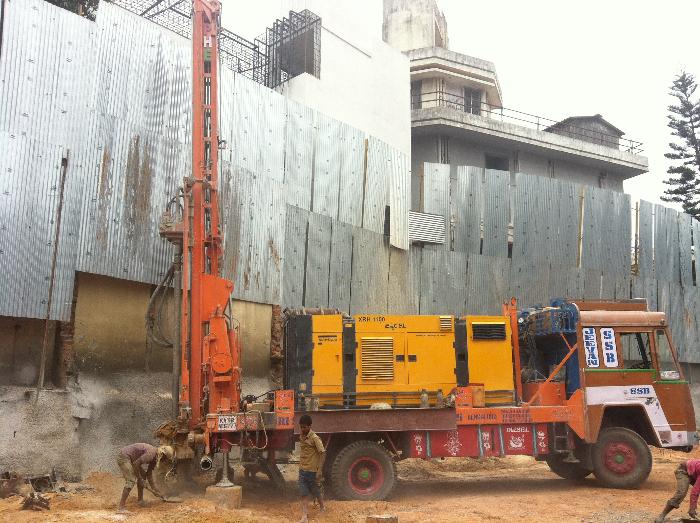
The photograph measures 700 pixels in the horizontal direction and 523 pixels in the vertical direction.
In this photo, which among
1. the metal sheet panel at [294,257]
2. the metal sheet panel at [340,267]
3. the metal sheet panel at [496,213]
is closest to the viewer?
the metal sheet panel at [294,257]

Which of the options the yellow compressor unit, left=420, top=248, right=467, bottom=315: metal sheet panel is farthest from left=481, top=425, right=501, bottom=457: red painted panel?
left=420, top=248, right=467, bottom=315: metal sheet panel

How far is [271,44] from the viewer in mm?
20625

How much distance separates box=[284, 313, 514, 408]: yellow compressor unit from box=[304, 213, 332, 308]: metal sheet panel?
3.72 meters

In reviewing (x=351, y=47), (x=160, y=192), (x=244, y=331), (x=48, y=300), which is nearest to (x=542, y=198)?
(x=351, y=47)

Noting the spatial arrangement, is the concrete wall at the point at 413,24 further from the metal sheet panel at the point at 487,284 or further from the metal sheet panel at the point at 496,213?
the metal sheet panel at the point at 487,284

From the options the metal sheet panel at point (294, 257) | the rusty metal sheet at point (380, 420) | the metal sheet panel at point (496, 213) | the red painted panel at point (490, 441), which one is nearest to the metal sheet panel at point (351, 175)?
the metal sheet panel at point (294, 257)

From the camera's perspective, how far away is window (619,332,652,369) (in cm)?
1230

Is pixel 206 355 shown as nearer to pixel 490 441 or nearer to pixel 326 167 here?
pixel 490 441

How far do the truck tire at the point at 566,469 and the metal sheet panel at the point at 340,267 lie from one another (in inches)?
238

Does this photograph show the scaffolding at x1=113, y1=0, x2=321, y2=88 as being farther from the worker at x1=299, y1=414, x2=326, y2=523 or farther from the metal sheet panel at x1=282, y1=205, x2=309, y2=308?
the worker at x1=299, y1=414, x2=326, y2=523

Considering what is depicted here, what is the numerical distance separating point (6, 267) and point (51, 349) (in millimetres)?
1663

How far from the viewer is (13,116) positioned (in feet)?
36.2

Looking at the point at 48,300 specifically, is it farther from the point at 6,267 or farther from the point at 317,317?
the point at 317,317

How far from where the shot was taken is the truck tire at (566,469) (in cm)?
1308
